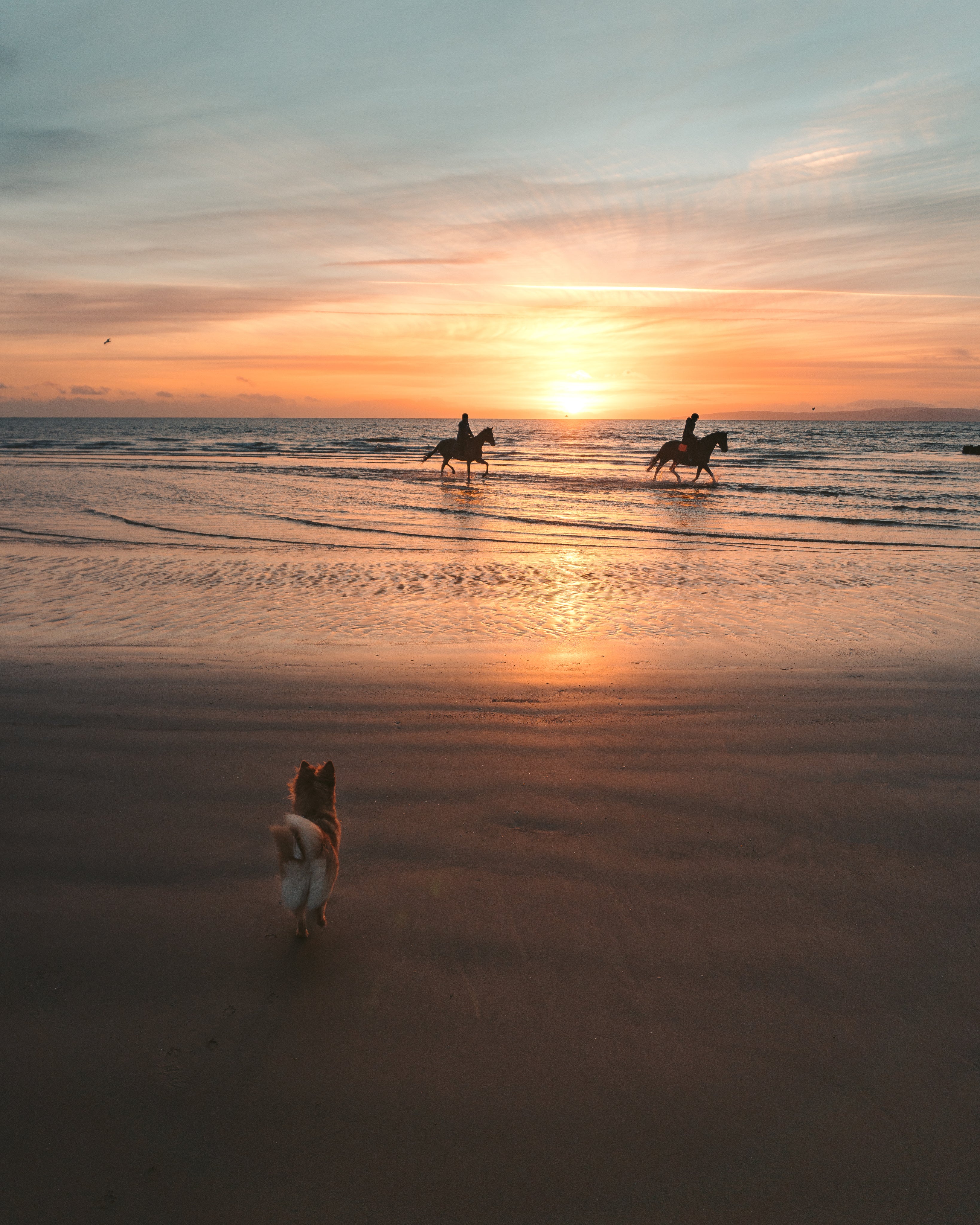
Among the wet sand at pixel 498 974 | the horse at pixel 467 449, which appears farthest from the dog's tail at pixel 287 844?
the horse at pixel 467 449

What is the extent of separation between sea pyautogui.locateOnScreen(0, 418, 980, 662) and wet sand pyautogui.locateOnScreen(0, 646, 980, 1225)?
2779 mm

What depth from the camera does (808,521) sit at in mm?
18375

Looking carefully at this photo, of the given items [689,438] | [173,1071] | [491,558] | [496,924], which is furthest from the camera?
[689,438]

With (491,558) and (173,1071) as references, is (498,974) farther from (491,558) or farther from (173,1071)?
(491,558)

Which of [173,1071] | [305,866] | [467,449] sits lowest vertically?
[173,1071]

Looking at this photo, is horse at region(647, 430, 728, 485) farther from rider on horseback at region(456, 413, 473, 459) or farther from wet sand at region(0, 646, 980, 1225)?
wet sand at region(0, 646, 980, 1225)

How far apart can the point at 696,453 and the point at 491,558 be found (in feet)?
60.8

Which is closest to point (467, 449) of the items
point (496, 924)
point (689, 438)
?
point (689, 438)

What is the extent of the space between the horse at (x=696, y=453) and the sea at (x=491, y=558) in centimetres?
95

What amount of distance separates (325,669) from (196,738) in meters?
1.64

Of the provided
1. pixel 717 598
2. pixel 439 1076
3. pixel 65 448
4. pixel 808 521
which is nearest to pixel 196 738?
pixel 439 1076

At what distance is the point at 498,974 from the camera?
294 centimetres

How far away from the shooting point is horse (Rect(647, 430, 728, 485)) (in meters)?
28.4

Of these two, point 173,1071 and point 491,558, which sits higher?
point 491,558
